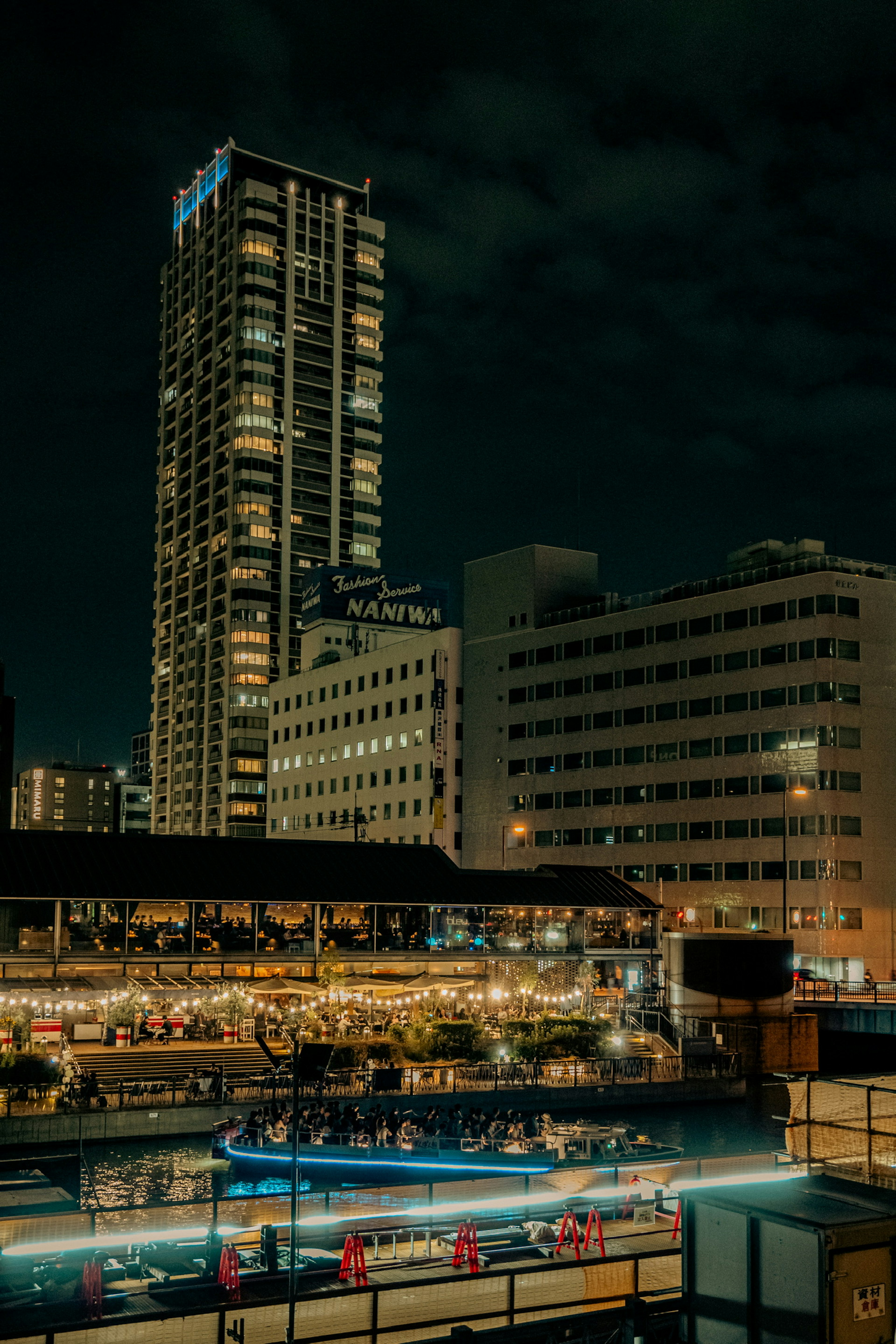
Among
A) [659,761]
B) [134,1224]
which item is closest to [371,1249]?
[134,1224]

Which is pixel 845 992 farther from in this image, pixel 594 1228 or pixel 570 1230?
pixel 570 1230

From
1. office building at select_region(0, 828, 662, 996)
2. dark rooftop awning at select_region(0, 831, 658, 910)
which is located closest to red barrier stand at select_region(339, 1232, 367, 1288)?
office building at select_region(0, 828, 662, 996)

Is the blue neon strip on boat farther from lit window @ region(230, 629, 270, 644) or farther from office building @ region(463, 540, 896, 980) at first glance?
lit window @ region(230, 629, 270, 644)

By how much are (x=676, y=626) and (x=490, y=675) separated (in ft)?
77.0

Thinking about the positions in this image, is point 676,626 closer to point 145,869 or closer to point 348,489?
point 145,869

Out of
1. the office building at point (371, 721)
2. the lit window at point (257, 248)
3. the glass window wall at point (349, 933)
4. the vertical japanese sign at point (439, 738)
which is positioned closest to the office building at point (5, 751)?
the office building at point (371, 721)

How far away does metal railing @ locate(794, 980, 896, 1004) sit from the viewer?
71812 millimetres

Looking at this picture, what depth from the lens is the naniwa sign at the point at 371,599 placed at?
6078 inches

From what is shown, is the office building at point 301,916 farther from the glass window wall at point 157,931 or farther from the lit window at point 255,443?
the lit window at point 255,443

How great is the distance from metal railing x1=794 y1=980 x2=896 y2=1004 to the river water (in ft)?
36.9

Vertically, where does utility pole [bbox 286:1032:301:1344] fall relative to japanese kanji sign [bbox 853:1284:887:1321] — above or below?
below

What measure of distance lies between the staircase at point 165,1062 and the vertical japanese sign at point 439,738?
233 feet

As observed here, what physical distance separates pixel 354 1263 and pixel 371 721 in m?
120

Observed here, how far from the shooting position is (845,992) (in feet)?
249
